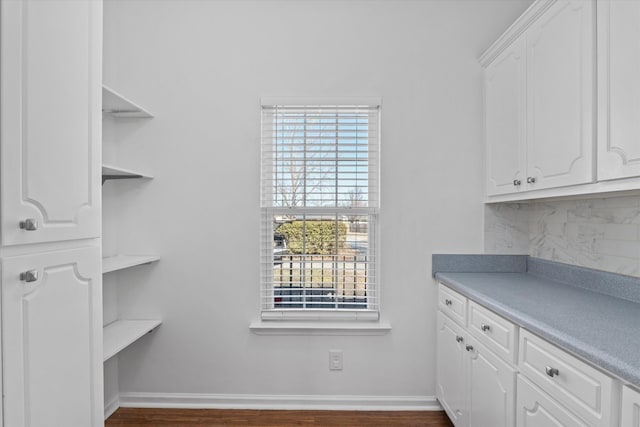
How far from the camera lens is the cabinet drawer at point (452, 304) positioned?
191cm

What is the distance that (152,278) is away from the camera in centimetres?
238

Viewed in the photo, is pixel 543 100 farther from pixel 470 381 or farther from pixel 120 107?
pixel 120 107

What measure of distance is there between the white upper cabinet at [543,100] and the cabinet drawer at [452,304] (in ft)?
2.13

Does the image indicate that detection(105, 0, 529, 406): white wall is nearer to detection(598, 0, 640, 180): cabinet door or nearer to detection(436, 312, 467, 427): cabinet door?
detection(436, 312, 467, 427): cabinet door

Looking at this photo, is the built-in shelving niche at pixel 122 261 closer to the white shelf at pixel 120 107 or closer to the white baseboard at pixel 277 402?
the white shelf at pixel 120 107

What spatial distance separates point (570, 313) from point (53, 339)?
185 cm

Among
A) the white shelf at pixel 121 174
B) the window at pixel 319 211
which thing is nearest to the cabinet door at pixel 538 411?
the window at pixel 319 211

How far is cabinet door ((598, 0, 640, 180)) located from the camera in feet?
4.04

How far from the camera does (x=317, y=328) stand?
2.35m

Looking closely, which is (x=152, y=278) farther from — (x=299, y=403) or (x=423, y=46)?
(x=423, y=46)

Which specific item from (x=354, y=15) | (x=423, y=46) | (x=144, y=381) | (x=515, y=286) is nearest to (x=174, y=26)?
(x=354, y=15)

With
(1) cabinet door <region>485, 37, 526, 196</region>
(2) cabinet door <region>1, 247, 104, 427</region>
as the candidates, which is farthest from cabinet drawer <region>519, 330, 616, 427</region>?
(2) cabinet door <region>1, 247, 104, 427</region>

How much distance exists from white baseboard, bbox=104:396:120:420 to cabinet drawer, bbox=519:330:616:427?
93.1 inches

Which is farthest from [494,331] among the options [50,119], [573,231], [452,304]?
[50,119]
